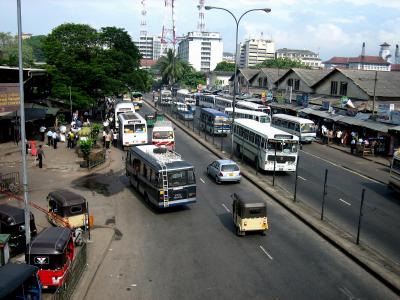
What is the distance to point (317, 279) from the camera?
1571 cm

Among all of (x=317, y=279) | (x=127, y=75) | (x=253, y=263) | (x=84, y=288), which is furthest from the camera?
(x=127, y=75)

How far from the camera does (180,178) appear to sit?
22625mm

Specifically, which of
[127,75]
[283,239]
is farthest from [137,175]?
[127,75]

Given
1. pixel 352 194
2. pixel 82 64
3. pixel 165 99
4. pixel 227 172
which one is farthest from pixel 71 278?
pixel 165 99

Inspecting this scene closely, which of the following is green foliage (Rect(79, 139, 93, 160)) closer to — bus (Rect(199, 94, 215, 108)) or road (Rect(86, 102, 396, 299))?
road (Rect(86, 102, 396, 299))

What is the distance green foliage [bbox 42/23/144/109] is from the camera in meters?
52.4

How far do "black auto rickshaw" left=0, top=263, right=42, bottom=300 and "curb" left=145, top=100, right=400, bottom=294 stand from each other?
12.0m

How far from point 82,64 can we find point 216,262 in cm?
4211

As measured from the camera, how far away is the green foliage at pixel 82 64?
52406mm

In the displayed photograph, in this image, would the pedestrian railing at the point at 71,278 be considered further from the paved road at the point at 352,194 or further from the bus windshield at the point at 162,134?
the bus windshield at the point at 162,134

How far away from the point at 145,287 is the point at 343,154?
3167 centimetres

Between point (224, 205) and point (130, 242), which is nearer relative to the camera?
point (130, 242)

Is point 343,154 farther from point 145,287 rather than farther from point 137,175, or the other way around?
point 145,287

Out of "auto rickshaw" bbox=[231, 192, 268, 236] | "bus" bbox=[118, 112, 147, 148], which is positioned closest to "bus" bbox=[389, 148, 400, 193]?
"auto rickshaw" bbox=[231, 192, 268, 236]
